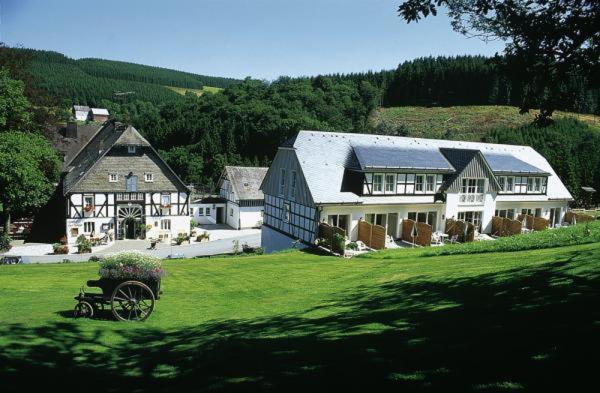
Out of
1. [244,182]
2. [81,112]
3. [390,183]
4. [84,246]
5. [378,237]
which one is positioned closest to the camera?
[378,237]

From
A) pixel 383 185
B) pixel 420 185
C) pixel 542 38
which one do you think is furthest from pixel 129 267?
pixel 420 185

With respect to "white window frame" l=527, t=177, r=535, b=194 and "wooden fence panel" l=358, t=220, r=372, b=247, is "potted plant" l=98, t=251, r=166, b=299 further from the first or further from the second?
"white window frame" l=527, t=177, r=535, b=194

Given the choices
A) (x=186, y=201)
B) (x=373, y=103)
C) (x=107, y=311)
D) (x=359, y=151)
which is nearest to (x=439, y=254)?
(x=359, y=151)

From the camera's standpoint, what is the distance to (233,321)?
1226cm

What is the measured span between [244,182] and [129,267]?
1613 inches

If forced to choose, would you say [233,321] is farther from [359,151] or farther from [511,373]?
[359,151]

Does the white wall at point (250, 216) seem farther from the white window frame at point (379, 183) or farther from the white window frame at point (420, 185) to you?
the white window frame at point (420, 185)

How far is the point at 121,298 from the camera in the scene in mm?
11820

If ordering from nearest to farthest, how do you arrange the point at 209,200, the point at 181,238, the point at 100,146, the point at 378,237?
the point at 378,237, the point at 181,238, the point at 100,146, the point at 209,200

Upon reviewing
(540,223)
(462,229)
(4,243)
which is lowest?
(4,243)

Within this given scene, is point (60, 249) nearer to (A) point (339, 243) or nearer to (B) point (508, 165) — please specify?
(A) point (339, 243)

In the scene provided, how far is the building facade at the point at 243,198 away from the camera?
5162cm

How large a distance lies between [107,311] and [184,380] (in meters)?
5.67

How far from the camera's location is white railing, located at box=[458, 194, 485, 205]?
112ft
